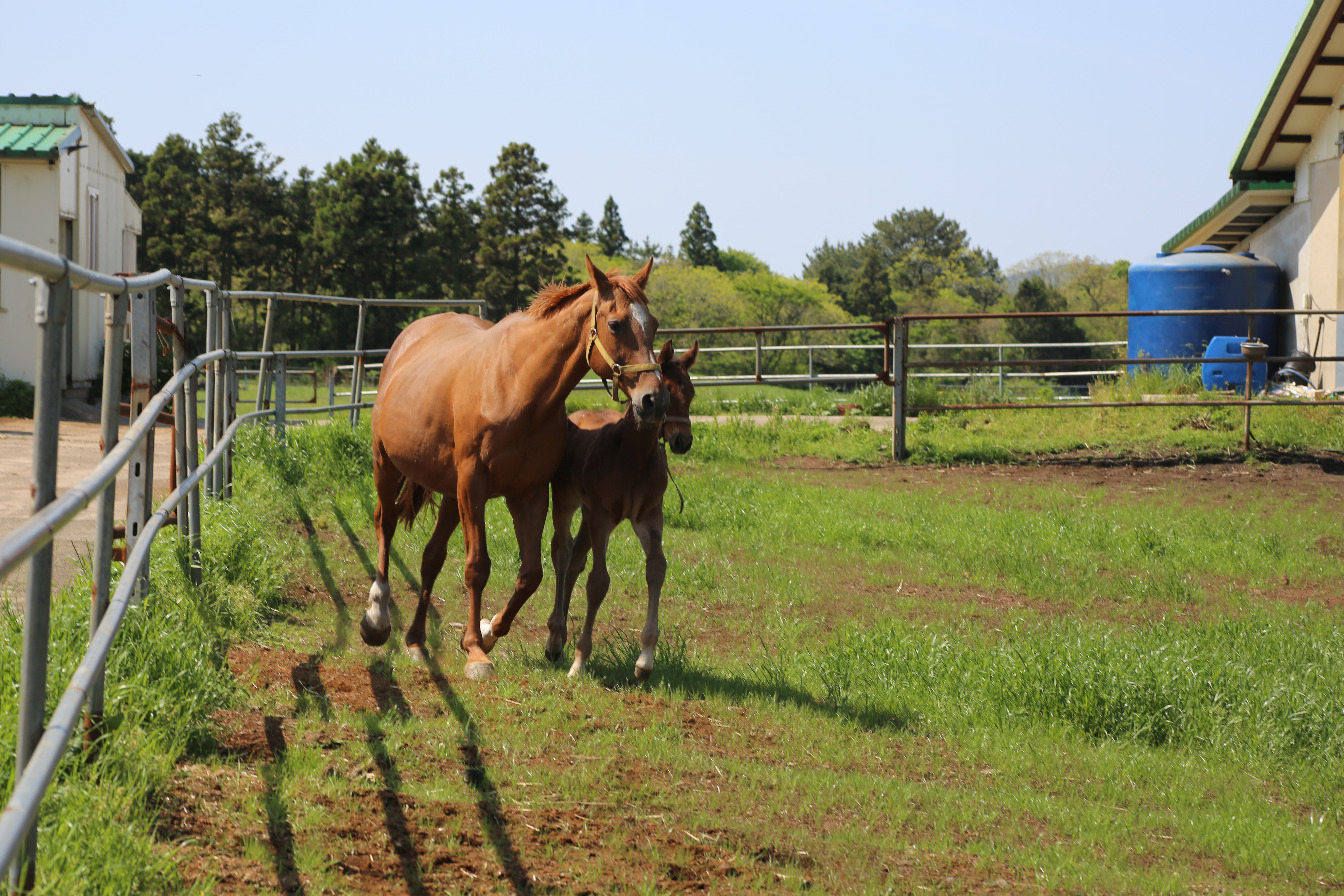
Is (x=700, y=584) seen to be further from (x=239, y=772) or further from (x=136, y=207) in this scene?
(x=136, y=207)

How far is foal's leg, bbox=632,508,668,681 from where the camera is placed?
5.50 meters

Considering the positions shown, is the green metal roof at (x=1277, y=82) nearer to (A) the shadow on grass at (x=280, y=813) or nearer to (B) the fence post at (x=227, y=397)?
(B) the fence post at (x=227, y=397)

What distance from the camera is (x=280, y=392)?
1104 centimetres

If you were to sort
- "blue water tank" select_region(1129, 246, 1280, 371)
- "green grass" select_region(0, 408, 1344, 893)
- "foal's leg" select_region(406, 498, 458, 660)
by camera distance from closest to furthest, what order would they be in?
1. "green grass" select_region(0, 408, 1344, 893)
2. "foal's leg" select_region(406, 498, 458, 660)
3. "blue water tank" select_region(1129, 246, 1280, 371)

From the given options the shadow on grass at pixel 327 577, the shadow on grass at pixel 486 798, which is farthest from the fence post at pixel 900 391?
the shadow on grass at pixel 486 798

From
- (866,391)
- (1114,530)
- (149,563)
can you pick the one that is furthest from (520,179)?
(149,563)

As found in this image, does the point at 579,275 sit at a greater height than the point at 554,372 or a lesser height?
greater

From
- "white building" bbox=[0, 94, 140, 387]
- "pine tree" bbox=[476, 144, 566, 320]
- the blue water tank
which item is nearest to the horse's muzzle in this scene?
"white building" bbox=[0, 94, 140, 387]

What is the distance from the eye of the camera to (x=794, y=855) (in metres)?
3.58

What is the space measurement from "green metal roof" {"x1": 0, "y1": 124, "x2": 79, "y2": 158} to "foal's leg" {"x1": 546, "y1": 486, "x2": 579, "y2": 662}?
14706mm

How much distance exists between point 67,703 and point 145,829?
3.15ft

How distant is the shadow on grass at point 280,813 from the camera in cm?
302

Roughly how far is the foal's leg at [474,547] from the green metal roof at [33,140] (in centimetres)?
1500

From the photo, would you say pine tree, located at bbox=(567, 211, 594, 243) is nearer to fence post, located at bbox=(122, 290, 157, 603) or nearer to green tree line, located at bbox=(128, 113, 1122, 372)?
green tree line, located at bbox=(128, 113, 1122, 372)
